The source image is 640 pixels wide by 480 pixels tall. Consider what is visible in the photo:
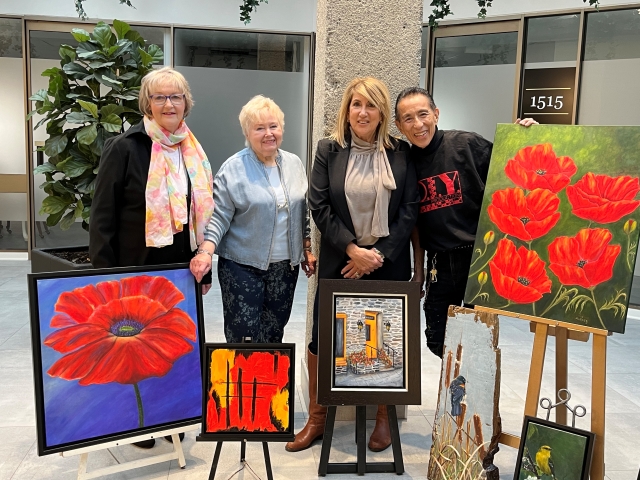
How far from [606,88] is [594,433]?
448 cm

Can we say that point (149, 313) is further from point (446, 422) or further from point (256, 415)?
point (446, 422)

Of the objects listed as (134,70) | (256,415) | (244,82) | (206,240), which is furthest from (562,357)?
(244,82)

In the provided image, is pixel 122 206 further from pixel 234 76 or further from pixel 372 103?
pixel 234 76

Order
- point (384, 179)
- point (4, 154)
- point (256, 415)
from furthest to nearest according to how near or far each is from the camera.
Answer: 1. point (4, 154)
2. point (384, 179)
3. point (256, 415)

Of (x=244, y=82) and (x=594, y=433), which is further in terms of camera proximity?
(x=244, y=82)

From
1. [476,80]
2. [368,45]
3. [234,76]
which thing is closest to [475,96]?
[476,80]

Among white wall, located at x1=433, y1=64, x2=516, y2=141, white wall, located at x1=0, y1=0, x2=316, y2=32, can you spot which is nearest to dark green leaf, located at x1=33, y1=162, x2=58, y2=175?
white wall, located at x1=0, y1=0, x2=316, y2=32

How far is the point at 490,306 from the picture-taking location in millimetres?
2219

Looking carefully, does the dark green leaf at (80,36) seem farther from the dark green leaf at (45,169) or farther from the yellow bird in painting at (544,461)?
the yellow bird in painting at (544,461)

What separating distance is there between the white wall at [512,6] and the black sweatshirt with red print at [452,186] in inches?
156

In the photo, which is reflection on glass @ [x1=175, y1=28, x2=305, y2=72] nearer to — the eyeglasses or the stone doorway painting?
the eyeglasses

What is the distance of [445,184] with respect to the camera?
2.40 meters

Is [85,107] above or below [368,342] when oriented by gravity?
above

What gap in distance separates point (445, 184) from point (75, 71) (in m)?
2.69
